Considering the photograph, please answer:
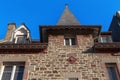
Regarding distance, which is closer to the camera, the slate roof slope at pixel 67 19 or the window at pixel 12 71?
the window at pixel 12 71

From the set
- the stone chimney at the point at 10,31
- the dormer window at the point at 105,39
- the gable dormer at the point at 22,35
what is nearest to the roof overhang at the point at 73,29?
the gable dormer at the point at 22,35

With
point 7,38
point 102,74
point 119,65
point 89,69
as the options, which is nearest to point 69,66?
point 89,69

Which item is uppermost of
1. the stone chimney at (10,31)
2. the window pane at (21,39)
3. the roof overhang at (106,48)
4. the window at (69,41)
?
the stone chimney at (10,31)

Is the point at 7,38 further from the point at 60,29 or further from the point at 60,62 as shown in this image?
the point at 60,62

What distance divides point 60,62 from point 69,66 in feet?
1.80

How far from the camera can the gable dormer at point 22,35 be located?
465 inches

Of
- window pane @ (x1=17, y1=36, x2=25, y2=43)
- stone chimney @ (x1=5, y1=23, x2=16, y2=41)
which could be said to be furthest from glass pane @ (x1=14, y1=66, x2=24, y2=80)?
stone chimney @ (x1=5, y1=23, x2=16, y2=41)

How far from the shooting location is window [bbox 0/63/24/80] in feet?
30.1

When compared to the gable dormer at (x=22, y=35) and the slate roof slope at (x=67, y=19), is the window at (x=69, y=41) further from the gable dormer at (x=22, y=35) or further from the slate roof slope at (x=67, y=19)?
the gable dormer at (x=22, y=35)

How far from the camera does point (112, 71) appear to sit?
9.50m

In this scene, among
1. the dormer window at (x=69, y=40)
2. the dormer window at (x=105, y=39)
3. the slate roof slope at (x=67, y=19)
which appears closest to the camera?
the dormer window at (x=69, y=40)

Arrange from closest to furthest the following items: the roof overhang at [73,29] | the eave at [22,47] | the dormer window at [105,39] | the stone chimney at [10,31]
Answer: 1. the eave at [22,47]
2. the roof overhang at [73,29]
3. the dormer window at [105,39]
4. the stone chimney at [10,31]

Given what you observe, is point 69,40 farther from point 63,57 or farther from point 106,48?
point 106,48

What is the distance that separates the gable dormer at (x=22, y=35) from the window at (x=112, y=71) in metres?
5.26
